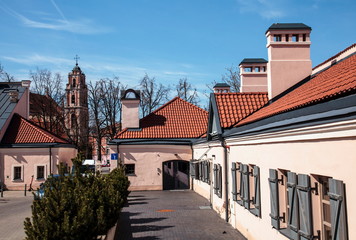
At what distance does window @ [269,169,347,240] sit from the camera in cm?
536

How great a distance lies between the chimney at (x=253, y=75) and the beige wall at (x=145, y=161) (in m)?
10.4

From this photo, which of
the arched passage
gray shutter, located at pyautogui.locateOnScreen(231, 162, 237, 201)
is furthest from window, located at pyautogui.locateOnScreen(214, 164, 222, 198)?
the arched passage

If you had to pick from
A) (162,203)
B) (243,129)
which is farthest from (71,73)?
(243,129)

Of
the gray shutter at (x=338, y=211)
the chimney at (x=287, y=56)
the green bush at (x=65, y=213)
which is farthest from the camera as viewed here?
the chimney at (x=287, y=56)

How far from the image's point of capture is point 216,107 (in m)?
16.0

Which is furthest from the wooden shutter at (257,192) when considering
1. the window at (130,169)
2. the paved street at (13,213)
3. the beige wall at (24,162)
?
the beige wall at (24,162)

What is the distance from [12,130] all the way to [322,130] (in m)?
30.5

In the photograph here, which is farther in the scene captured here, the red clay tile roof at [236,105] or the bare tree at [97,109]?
Answer: the bare tree at [97,109]

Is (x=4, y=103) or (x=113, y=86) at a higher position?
(x=113, y=86)

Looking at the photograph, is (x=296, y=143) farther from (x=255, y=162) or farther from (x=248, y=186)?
(x=248, y=186)

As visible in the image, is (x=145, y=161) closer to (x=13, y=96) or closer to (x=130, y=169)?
(x=130, y=169)

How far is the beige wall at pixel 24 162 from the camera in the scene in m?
30.0

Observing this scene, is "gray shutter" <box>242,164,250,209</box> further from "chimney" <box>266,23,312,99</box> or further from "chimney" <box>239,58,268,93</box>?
"chimney" <box>239,58,268,93</box>

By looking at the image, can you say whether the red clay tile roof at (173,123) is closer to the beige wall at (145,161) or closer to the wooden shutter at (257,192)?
the beige wall at (145,161)
